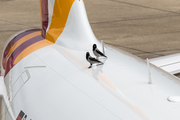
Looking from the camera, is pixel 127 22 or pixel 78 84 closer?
pixel 78 84

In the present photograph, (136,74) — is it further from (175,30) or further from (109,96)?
(175,30)

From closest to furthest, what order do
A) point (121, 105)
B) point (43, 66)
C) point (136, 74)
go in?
point (121, 105) → point (136, 74) → point (43, 66)

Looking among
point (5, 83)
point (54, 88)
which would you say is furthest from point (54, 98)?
point (5, 83)

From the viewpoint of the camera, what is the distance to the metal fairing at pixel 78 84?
6.84 ft

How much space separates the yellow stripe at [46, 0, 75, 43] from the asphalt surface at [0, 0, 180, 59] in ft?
11.9

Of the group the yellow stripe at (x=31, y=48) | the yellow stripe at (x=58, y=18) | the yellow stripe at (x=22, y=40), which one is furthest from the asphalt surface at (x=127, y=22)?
the yellow stripe at (x=31, y=48)

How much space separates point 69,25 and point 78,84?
1.27 m

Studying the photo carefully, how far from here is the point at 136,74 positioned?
256 cm

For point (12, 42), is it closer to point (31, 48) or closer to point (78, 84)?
point (31, 48)

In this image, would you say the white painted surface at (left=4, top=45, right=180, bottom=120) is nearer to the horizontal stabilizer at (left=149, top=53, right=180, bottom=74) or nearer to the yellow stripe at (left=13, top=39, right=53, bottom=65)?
the yellow stripe at (left=13, top=39, right=53, bottom=65)

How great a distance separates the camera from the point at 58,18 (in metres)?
3.84

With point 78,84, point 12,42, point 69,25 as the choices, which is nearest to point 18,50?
point 12,42

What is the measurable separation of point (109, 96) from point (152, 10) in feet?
29.1

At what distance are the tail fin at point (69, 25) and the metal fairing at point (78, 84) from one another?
13 millimetres
